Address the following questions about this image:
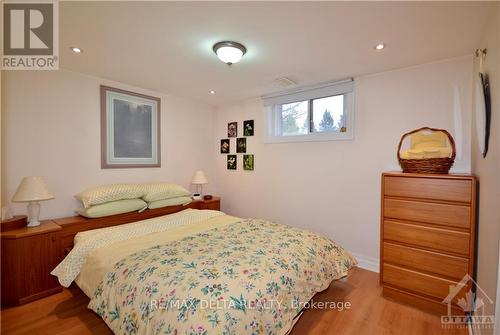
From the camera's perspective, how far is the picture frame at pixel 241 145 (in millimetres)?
3797

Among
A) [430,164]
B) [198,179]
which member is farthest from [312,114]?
[198,179]

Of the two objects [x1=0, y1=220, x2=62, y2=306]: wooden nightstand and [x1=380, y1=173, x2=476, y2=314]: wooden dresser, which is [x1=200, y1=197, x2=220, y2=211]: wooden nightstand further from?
[x1=380, y1=173, x2=476, y2=314]: wooden dresser

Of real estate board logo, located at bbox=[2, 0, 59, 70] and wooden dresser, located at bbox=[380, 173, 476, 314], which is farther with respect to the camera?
wooden dresser, located at bbox=[380, 173, 476, 314]

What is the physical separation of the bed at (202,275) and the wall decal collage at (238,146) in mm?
1649

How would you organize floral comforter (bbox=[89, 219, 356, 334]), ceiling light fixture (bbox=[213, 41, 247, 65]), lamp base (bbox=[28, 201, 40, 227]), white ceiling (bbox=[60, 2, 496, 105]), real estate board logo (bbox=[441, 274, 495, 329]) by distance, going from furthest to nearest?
1. lamp base (bbox=[28, 201, 40, 227])
2. ceiling light fixture (bbox=[213, 41, 247, 65])
3. real estate board logo (bbox=[441, 274, 495, 329])
4. white ceiling (bbox=[60, 2, 496, 105])
5. floral comforter (bbox=[89, 219, 356, 334])

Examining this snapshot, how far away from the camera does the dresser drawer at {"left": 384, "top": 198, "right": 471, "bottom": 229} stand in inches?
69.8

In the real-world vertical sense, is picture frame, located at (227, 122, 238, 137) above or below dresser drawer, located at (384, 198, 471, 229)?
above

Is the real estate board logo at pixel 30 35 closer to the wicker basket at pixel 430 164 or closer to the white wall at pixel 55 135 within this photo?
the white wall at pixel 55 135

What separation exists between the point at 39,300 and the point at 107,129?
1.91 meters

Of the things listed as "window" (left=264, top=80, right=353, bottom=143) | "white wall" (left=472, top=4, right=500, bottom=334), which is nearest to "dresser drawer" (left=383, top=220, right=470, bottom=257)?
"white wall" (left=472, top=4, right=500, bottom=334)

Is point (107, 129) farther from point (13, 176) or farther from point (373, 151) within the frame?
point (373, 151)

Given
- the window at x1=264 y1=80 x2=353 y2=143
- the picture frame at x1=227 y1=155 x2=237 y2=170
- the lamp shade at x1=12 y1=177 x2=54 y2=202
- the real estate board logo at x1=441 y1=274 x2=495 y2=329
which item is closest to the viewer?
the real estate board logo at x1=441 y1=274 x2=495 y2=329

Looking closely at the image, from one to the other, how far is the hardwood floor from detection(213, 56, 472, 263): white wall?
802 millimetres

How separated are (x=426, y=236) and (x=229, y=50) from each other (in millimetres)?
2361
